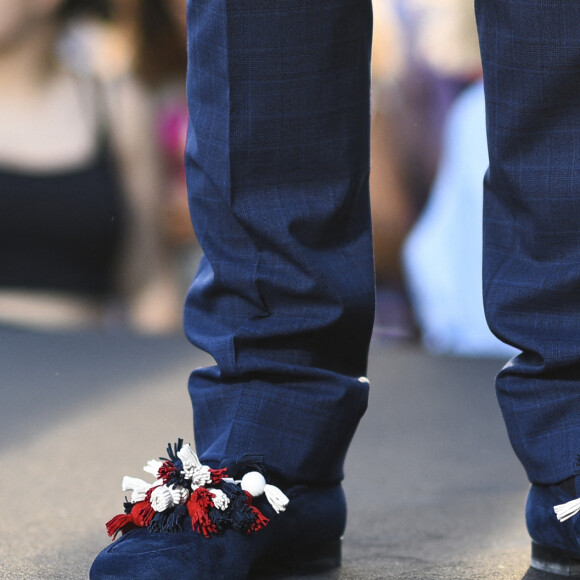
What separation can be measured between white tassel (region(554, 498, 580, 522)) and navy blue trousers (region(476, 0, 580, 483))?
0.09ft

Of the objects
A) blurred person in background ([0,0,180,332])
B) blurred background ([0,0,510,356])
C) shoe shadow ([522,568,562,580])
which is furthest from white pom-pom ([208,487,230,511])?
blurred person in background ([0,0,180,332])

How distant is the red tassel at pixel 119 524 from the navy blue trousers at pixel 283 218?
8 cm

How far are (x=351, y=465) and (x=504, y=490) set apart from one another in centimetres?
18

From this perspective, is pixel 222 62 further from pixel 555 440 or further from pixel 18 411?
pixel 18 411

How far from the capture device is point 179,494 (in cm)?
65

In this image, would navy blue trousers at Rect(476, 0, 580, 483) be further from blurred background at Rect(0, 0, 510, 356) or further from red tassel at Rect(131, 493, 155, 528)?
blurred background at Rect(0, 0, 510, 356)

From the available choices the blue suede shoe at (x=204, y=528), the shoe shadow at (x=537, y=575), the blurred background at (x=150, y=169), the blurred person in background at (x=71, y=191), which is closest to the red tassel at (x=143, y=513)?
the blue suede shoe at (x=204, y=528)

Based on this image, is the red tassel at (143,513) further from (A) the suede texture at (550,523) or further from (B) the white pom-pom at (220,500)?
(A) the suede texture at (550,523)

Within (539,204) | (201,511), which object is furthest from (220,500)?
(539,204)

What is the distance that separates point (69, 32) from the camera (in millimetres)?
2182

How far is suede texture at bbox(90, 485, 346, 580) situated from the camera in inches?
24.0

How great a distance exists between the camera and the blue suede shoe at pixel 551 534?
67 cm

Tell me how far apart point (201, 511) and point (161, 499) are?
31 millimetres

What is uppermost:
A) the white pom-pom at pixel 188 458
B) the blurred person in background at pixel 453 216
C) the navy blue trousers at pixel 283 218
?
the navy blue trousers at pixel 283 218
